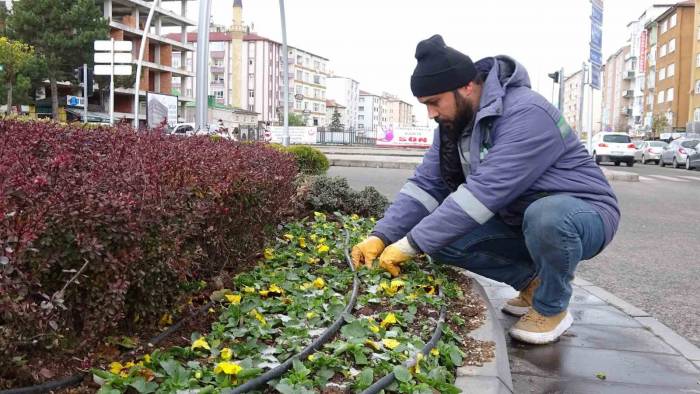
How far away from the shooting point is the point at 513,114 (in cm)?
318

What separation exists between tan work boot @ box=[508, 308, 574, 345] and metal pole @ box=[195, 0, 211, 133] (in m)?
9.07

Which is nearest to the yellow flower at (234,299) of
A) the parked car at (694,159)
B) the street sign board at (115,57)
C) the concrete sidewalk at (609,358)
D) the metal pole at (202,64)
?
the concrete sidewalk at (609,358)

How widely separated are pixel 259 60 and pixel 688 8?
72.6 metres

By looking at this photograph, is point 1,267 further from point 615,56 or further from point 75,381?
point 615,56

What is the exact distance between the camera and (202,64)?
11.7 m

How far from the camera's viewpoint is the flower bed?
2.18m

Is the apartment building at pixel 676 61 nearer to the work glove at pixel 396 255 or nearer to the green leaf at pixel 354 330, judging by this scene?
the work glove at pixel 396 255

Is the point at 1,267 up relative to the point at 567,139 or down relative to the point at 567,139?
down

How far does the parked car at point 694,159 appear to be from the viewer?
29119mm

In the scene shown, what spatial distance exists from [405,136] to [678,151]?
1916 cm

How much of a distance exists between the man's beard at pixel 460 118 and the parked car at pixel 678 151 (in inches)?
1188

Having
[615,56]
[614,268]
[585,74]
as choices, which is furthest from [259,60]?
[614,268]

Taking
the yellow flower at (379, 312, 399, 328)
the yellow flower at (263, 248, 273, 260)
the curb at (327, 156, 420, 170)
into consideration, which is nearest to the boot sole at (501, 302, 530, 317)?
the yellow flower at (379, 312, 399, 328)

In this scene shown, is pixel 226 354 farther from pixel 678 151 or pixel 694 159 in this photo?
pixel 678 151
